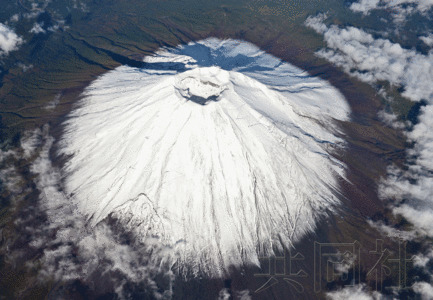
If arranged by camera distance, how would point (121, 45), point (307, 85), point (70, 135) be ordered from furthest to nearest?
1. point (121, 45)
2. point (307, 85)
3. point (70, 135)

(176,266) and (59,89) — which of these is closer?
(176,266)

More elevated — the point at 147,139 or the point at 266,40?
the point at 266,40

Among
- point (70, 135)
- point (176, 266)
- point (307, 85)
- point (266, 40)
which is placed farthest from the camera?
point (266, 40)

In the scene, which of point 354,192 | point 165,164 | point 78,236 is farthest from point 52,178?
point 354,192

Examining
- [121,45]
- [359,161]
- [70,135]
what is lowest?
[359,161]

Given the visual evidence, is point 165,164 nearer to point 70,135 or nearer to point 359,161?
point 70,135

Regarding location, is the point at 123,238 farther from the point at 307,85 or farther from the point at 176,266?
the point at 307,85

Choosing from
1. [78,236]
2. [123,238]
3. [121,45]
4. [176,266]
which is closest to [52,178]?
[78,236]
